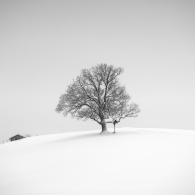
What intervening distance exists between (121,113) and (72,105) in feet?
27.8

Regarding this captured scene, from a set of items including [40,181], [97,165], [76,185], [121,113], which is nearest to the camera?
[76,185]

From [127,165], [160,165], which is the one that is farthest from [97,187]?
[160,165]

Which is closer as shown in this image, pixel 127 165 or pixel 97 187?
pixel 97 187

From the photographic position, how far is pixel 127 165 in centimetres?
817

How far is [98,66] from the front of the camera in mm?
25438

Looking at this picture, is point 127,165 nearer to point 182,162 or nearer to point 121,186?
point 121,186

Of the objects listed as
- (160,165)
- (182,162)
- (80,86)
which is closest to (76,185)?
(160,165)

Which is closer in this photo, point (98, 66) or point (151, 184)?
point (151, 184)

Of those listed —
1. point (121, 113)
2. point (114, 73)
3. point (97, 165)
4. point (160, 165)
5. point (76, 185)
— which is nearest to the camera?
point (76, 185)

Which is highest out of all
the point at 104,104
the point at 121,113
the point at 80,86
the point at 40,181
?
the point at 80,86

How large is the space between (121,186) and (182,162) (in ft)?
14.1

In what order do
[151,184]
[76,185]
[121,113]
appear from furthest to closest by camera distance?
[121,113], [76,185], [151,184]

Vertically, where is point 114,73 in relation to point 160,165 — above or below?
above

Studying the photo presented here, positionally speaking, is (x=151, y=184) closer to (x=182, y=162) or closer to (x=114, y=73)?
(x=182, y=162)
